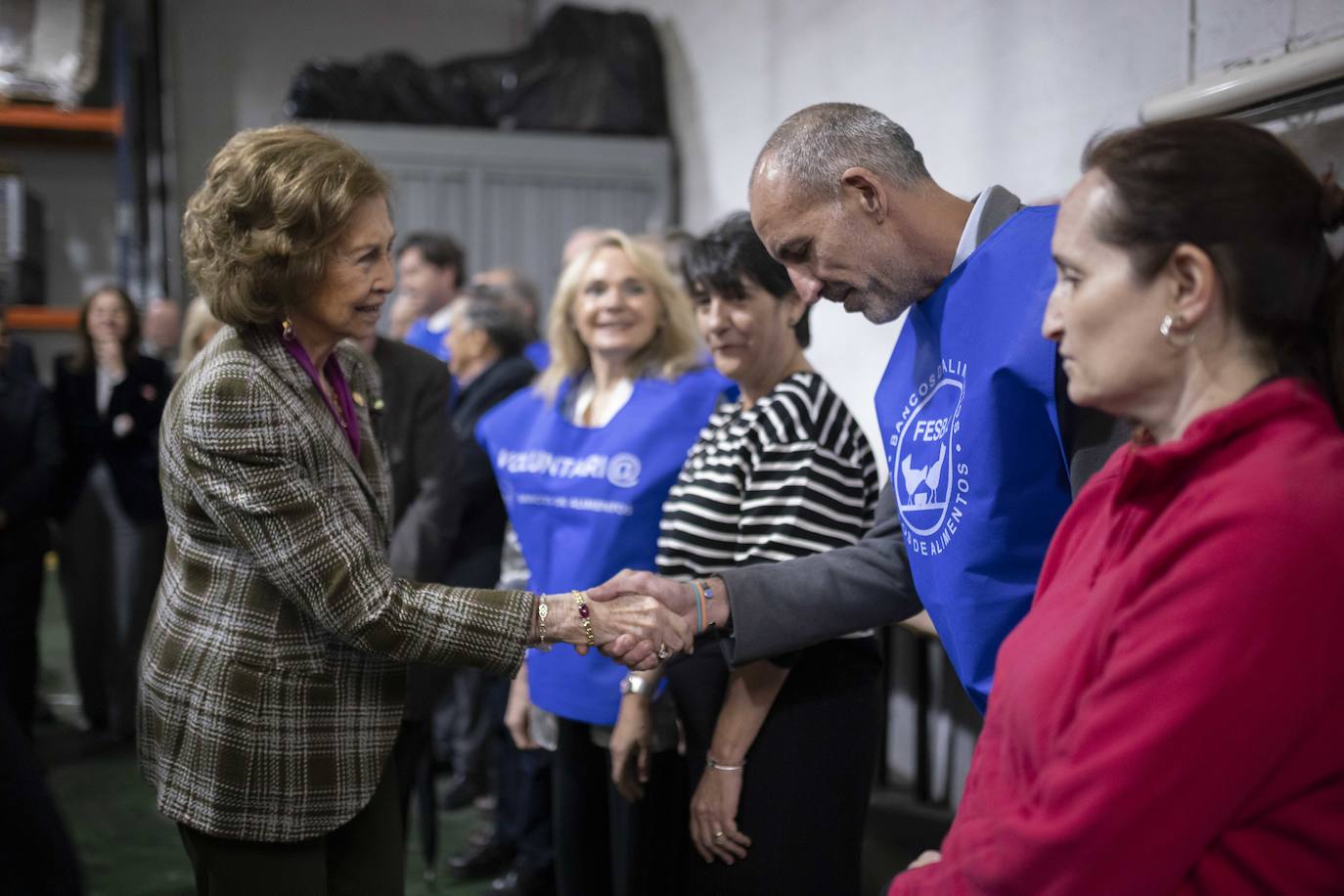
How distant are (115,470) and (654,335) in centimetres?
263

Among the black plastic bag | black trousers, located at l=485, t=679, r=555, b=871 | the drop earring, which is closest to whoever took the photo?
the drop earring

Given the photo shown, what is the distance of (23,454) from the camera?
3857 millimetres

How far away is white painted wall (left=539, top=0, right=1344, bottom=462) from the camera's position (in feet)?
7.12

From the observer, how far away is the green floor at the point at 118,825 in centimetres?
298

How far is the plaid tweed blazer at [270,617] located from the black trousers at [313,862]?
0.03 metres

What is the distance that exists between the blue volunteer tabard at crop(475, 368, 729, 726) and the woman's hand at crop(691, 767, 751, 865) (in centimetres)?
44

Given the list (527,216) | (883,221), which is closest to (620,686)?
(883,221)

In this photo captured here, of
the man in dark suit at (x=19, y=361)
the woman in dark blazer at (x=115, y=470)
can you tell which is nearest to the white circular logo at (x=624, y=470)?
the woman in dark blazer at (x=115, y=470)

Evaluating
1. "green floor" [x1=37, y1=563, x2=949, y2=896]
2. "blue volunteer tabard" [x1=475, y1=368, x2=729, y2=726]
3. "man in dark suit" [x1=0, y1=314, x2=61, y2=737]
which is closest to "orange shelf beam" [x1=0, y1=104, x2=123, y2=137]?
"man in dark suit" [x1=0, y1=314, x2=61, y2=737]

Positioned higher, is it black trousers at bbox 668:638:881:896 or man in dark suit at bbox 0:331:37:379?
man in dark suit at bbox 0:331:37:379

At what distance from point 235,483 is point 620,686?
0.90 metres

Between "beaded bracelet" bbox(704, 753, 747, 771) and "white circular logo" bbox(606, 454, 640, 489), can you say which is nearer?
"beaded bracelet" bbox(704, 753, 747, 771)

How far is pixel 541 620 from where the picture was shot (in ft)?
5.01

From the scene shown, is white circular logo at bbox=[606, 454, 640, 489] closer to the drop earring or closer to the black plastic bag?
the drop earring
